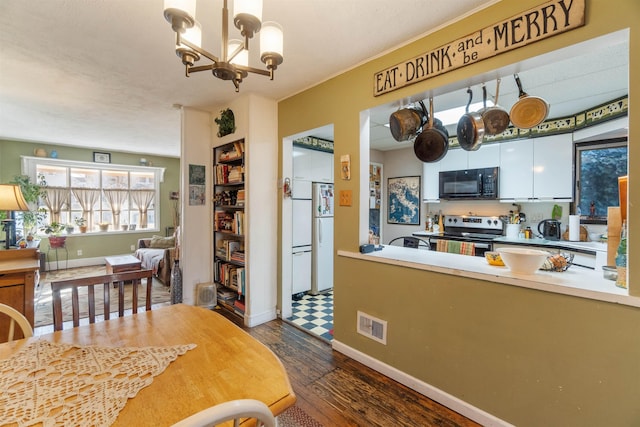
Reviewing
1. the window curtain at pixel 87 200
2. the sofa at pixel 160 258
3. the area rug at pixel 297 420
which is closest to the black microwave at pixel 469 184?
the area rug at pixel 297 420

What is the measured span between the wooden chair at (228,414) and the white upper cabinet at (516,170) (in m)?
4.04

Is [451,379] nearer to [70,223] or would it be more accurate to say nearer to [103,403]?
[103,403]

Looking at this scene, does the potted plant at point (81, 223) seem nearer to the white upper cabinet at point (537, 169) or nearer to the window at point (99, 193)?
the window at point (99, 193)

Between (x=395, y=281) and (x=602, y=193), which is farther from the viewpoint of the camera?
(x=602, y=193)

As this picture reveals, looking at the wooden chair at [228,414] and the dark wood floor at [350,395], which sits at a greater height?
the wooden chair at [228,414]

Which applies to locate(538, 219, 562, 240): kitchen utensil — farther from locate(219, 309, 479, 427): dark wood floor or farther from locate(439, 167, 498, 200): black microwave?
locate(219, 309, 479, 427): dark wood floor

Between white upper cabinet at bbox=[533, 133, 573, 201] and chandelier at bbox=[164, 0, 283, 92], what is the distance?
11.9 feet

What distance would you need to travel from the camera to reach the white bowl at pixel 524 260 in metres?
1.55

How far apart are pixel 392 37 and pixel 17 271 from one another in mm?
3313

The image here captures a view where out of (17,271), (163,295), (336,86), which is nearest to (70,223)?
(163,295)

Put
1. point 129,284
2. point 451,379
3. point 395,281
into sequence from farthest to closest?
point 129,284, point 395,281, point 451,379

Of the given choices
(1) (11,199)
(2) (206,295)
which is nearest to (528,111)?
(2) (206,295)

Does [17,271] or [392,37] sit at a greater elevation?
[392,37]

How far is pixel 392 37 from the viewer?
75.1 inches
